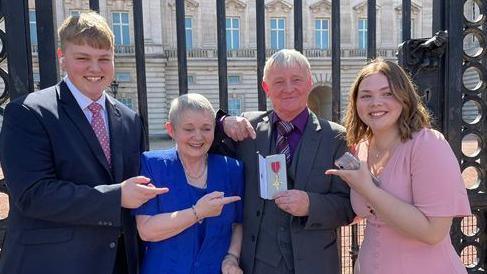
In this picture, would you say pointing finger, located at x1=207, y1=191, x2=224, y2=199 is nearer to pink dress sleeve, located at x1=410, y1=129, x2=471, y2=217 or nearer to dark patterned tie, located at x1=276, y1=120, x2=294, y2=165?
dark patterned tie, located at x1=276, y1=120, x2=294, y2=165

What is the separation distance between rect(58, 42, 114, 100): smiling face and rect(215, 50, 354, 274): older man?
84 cm

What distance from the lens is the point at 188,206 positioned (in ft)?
8.68

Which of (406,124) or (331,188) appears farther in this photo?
(331,188)

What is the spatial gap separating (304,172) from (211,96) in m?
20.2

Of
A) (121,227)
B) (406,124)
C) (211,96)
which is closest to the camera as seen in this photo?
(406,124)

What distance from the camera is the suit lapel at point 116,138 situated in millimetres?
2676

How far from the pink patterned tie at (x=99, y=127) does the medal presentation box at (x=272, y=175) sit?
0.97 metres

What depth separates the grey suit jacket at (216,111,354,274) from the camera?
268 centimetres

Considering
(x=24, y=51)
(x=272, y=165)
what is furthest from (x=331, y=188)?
(x=24, y=51)

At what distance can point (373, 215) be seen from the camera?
2.62 metres

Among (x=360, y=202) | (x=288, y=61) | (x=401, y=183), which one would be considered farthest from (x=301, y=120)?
(x=401, y=183)

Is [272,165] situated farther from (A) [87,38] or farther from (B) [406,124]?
(A) [87,38]

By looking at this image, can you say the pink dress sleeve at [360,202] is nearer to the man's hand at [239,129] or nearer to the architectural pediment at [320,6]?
the man's hand at [239,129]

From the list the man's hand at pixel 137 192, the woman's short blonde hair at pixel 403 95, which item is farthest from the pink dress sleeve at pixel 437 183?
the man's hand at pixel 137 192
